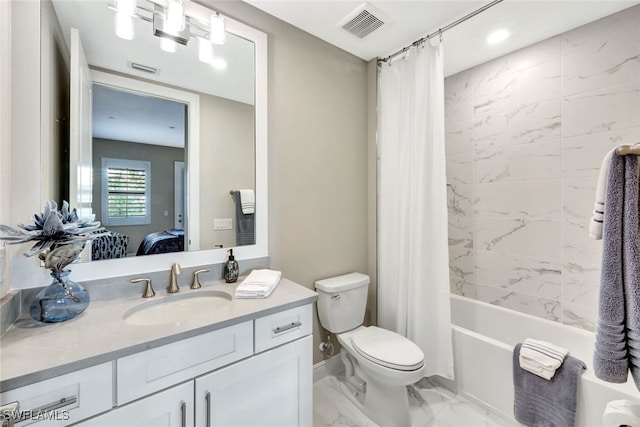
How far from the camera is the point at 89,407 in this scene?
0.79 m

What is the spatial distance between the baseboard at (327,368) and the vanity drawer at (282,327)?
832 millimetres

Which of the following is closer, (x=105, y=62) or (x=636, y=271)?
(x=636, y=271)

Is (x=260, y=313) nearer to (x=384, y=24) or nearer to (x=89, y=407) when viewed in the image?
(x=89, y=407)

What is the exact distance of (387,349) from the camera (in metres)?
1.57

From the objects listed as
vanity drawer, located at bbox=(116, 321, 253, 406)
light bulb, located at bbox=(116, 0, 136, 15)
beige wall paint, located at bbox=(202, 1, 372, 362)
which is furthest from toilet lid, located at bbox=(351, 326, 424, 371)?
light bulb, located at bbox=(116, 0, 136, 15)

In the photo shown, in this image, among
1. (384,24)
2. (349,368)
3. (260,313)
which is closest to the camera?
(260,313)

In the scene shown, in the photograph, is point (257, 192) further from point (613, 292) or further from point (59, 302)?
point (613, 292)

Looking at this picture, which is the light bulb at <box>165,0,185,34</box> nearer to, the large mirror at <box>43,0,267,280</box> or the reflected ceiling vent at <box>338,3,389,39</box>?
the large mirror at <box>43,0,267,280</box>

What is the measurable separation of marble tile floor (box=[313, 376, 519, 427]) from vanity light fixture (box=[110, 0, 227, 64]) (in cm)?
216

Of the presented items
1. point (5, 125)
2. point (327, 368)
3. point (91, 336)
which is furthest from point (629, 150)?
point (5, 125)

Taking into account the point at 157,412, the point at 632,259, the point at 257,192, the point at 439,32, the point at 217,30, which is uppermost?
the point at 439,32

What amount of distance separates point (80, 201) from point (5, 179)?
0.74 ft

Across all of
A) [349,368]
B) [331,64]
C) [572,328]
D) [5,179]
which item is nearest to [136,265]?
[5,179]

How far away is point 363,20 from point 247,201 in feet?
4.41
